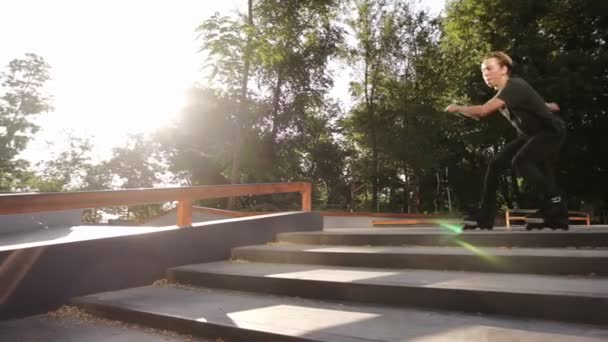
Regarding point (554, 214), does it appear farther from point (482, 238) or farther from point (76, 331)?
point (76, 331)

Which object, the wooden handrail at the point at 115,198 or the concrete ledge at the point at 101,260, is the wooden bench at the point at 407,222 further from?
the concrete ledge at the point at 101,260

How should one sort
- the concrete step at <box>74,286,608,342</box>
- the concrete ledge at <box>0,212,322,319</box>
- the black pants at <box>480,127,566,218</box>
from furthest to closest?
the black pants at <box>480,127,566,218</box>, the concrete ledge at <box>0,212,322,319</box>, the concrete step at <box>74,286,608,342</box>

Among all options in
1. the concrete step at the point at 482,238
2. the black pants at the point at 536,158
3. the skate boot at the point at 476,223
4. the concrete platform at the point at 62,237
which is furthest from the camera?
the skate boot at the point at 476,223

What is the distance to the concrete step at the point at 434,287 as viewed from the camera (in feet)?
9.23

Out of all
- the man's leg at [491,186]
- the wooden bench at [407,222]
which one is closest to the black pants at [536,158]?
the man's leg at [491,186]

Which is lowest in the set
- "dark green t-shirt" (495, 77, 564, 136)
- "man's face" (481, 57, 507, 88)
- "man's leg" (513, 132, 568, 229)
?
"man's leg" (513, 132, 568, 229)

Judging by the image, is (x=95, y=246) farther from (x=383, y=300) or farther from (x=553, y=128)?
(x=553, y=128)

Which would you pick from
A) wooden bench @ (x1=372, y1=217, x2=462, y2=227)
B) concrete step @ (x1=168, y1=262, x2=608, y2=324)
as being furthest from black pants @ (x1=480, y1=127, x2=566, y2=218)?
wooden bench @ (x1=372, y1=217, x2=462, y2=227)

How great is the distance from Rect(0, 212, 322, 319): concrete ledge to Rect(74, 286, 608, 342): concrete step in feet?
0.86

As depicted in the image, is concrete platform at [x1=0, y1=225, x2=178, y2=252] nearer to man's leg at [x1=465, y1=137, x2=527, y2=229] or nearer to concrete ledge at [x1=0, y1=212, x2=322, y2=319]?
concrete ledge at [x1=0, y1=212, x2=322, y2=319]

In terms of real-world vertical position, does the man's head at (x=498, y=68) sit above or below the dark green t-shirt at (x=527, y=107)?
above

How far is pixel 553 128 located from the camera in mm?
4480

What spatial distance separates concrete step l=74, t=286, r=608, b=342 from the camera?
2633mm

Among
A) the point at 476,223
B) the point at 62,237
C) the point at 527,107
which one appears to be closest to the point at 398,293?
the point at 476,223
